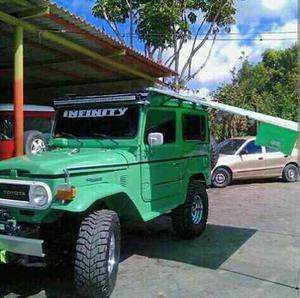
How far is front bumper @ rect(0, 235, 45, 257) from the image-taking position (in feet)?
16.2

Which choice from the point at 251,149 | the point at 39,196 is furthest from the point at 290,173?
the point at 39,196

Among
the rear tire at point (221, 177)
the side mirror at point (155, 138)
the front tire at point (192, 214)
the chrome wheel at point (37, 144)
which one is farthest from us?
the rear tire at point (221, 177)

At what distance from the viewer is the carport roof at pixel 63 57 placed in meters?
10.0

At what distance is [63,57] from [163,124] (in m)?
7.62

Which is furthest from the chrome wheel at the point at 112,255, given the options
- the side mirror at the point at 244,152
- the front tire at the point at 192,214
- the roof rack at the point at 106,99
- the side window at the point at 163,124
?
the side mirror at the point at 244,152

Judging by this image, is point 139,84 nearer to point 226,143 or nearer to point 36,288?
point 226,143

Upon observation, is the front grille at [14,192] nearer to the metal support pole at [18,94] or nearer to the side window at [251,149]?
the metal support pole at [18,94]

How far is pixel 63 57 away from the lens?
560 inches

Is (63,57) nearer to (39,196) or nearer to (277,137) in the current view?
(277,137)

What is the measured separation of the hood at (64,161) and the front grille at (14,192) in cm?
18

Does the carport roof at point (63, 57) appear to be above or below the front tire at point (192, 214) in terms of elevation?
above

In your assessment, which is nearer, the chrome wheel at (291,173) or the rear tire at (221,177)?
the rear tire at (221,177)

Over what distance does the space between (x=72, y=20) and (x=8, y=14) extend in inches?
51.8

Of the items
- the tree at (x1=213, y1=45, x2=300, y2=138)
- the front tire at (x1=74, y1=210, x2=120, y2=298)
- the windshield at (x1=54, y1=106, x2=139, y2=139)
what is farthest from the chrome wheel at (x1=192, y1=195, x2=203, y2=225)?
the tree at (x1=213, y1=45, x2=300, y2=138)
